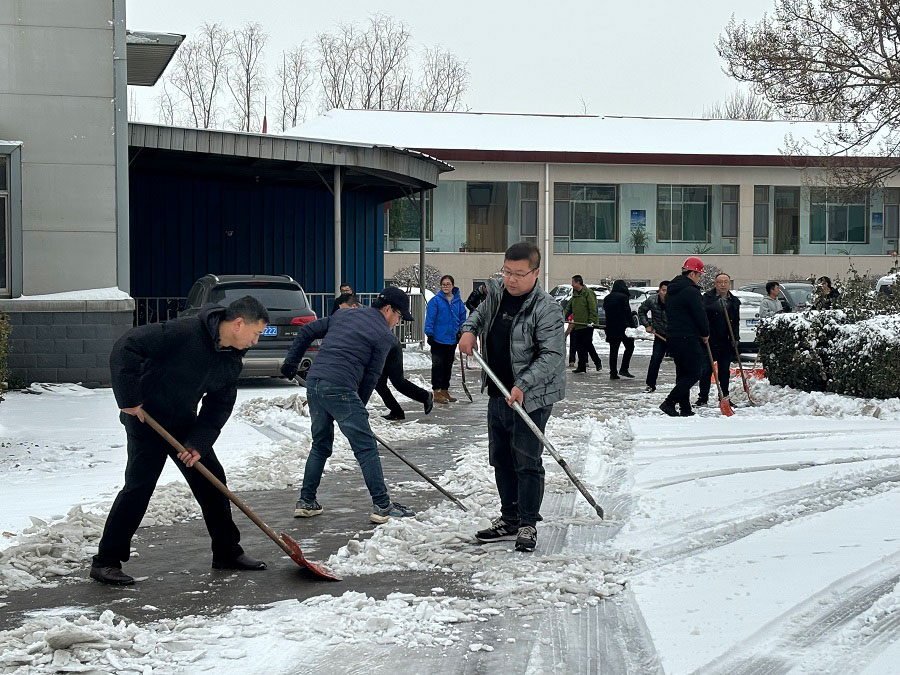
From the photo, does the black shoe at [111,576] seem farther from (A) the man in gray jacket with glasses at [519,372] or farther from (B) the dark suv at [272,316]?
(B) the dark suv at [272,316]

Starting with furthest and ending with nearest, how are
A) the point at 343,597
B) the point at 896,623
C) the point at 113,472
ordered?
1. the point at 113,472
2. the point at 343,597
3. the point at 896,623

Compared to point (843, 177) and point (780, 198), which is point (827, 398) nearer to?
point (843, 177)

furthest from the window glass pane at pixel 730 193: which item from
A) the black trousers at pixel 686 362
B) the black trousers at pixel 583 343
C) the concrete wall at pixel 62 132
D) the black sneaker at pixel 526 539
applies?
the black sneaker at pixel 526 539

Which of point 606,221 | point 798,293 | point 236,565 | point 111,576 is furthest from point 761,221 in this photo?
point 111,576

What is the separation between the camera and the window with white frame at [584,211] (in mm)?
42094

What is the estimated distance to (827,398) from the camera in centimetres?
1304

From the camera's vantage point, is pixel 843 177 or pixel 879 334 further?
pixel 843 177

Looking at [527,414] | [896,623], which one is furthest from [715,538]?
[896,623]

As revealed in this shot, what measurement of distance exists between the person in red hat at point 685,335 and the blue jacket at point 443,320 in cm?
321

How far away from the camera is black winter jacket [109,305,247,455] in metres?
5.92

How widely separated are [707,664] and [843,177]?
20677 mm

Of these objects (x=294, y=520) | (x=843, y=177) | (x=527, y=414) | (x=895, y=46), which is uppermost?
(x=895, y=46)

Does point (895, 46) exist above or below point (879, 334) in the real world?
above

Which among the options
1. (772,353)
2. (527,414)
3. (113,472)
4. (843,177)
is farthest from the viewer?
(843,177)
